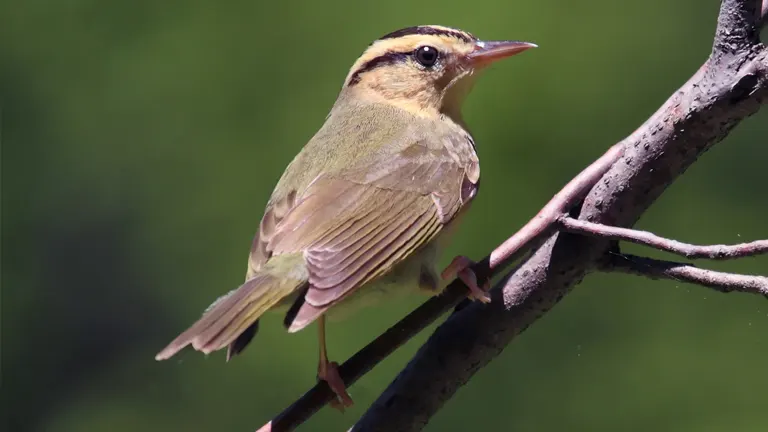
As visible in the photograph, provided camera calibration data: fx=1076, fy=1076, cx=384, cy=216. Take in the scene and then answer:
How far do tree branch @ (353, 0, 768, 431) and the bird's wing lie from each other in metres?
0.31

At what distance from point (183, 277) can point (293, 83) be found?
48.7 inches

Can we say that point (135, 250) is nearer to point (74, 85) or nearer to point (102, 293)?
point (102, 293)

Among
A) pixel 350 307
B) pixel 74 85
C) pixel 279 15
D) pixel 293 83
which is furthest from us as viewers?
pixel 74 85

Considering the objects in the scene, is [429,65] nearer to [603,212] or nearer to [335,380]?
[335,380]

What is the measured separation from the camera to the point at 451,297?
7.47 ft

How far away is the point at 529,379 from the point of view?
4.98 metres

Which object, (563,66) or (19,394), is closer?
(563,66)

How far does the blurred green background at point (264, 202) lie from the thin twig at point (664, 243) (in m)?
2.41

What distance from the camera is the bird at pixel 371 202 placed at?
7.97 ft

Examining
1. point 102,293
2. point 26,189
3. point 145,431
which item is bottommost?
point 145,431

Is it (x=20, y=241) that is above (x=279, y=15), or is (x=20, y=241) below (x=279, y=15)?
below

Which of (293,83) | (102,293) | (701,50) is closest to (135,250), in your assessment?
(102,293)

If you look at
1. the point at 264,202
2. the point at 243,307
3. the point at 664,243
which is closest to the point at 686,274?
the point at 664,243

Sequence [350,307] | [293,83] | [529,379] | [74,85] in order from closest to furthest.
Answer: [350,307] < [529,379] < [293,83] < [74,85]
